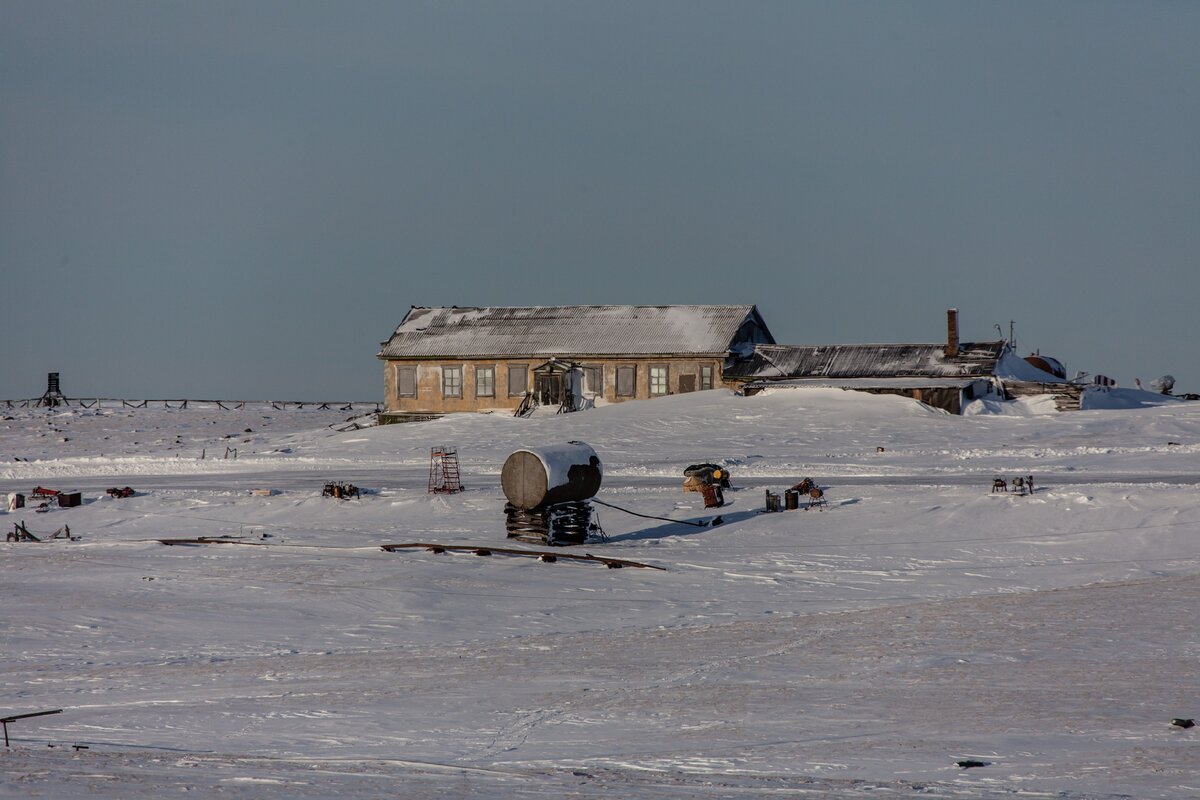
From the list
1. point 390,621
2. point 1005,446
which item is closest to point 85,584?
point 390,621

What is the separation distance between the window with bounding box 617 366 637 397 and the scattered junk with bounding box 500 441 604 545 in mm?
29110

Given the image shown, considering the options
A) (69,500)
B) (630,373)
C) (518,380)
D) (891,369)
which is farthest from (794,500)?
(518,380)

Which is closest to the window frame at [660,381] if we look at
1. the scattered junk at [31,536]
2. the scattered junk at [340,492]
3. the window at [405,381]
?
the window at [405,381]

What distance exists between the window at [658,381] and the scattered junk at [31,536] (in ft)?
99.3

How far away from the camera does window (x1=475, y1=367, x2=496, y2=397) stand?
2249 inches

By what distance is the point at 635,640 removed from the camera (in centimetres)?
1689

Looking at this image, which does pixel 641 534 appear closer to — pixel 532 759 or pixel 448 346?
pixel 532 759

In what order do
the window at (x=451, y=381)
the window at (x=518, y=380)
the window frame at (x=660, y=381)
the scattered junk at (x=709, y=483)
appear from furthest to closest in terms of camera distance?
the window at (x=451, y=381) < the window at (x=518, y=380) < the window frame at (x=660, y=381) < the scattered junk at (x=709, y=483)

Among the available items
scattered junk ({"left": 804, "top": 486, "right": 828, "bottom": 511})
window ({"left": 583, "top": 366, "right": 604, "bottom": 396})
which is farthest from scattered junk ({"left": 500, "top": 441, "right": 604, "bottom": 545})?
window ({"left": 583, "top": 366, "right": 604, "bottom": 396})

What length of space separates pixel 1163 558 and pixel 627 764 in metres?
15.6

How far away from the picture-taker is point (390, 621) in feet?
60.7

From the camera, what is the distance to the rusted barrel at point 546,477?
86.0ft

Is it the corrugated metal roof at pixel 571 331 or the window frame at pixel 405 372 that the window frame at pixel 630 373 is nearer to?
the corrugated metal roof at pixel 571 331

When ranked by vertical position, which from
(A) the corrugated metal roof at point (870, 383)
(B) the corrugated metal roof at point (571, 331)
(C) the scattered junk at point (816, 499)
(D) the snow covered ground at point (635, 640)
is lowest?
(D) the snow covered ground at point (635, 640)
